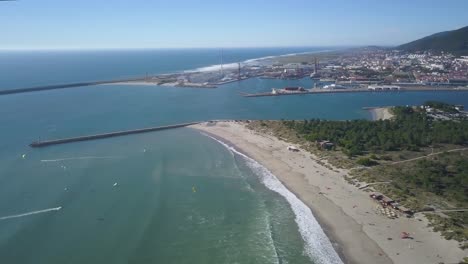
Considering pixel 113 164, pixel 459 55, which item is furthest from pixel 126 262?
pixel 459 55

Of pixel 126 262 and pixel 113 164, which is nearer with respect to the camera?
pixel 126 262

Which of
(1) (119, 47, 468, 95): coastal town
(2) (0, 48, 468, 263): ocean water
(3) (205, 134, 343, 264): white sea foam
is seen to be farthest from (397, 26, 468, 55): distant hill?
(3) (205, 134, 343, 264): white sea foam

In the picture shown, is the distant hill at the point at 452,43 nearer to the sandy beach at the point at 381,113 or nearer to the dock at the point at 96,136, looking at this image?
the sandy beach at the point at 381,113

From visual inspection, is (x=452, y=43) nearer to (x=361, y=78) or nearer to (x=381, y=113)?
(x=361, y=78)

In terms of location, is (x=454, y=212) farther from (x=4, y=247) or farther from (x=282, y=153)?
(x=4, y=247)

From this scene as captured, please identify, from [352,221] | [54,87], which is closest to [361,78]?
[54,87]

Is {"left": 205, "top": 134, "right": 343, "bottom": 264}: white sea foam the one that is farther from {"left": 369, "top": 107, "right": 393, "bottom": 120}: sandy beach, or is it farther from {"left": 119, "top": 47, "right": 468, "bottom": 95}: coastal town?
{"left": 119, "top": 47, "right": 468, "bottom": 95}: coastal town
